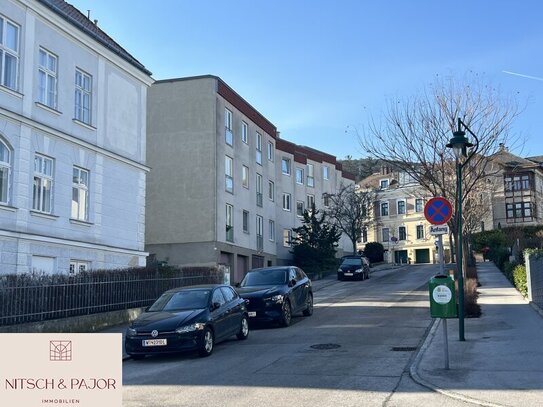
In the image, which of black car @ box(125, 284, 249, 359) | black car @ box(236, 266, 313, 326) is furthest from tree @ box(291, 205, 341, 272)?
black car @ box(125, 284, 249, 359)

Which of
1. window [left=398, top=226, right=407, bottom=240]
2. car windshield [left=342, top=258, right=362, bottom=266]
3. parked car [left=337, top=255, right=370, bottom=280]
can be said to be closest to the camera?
parked car [left=337, top=255, right=370, bottom=280]

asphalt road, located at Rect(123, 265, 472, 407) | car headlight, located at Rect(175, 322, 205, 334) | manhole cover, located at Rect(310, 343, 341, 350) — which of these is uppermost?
car headlight, located at Rect(175, 322, 205, 334)

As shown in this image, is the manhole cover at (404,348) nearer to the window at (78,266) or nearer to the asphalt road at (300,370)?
the asphalt road at (300,370)

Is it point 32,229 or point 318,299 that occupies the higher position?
point 32,229

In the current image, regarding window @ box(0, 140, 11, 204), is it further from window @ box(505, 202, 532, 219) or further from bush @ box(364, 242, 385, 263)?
window @ box(505, 202, 532, 219)

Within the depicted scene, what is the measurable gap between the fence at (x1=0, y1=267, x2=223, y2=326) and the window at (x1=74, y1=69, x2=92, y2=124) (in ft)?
20.5

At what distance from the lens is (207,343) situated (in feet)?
41.2

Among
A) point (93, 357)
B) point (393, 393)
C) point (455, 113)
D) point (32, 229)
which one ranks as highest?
point (455, 113)

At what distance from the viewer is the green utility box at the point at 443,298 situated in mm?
10211

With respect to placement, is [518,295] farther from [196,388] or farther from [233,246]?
[233,246]

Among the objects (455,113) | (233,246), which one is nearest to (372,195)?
(233,246)

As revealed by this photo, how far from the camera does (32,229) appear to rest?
19594mm

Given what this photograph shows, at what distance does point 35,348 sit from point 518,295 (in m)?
22.2

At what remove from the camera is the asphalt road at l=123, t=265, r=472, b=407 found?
8.31m
